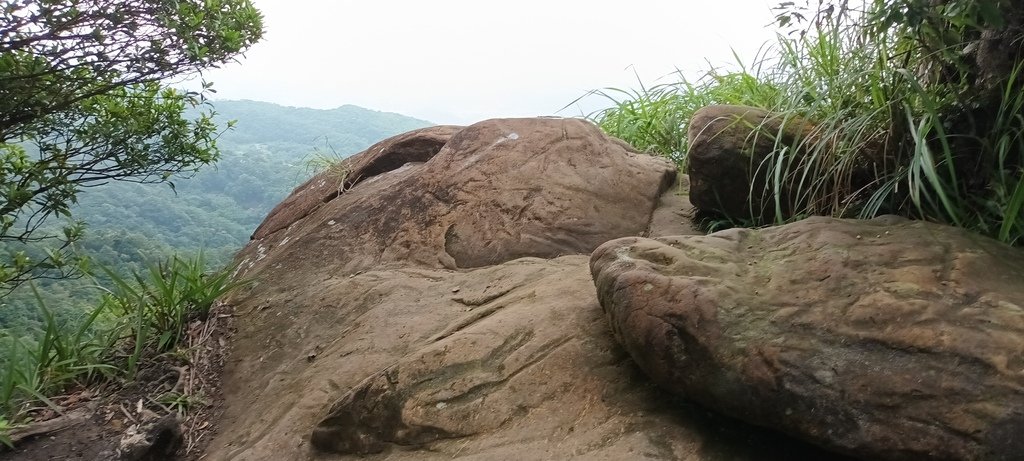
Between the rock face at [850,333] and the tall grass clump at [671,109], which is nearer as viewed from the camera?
the rock face at [850,333]

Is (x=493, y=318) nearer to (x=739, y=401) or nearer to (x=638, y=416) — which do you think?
(x=638, y=416)

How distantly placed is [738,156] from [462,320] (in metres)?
1.53

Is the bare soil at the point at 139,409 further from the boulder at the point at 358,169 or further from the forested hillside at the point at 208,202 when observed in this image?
the boulder at the point at 358,169

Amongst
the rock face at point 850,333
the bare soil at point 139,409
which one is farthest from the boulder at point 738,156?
the bare soil at point 139,409

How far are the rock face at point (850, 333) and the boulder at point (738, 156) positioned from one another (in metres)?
0.93

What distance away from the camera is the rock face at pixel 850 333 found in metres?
1.52

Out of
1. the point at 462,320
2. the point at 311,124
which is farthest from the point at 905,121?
the point at 311,124

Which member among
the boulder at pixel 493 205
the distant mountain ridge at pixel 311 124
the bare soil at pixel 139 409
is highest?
the distant mountain ridge at pixel 311 124

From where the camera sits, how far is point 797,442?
1.80 metres

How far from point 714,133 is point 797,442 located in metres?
1.75

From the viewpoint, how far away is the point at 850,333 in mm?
1703

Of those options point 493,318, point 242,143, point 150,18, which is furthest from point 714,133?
point 242,143

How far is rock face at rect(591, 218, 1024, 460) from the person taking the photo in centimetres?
152

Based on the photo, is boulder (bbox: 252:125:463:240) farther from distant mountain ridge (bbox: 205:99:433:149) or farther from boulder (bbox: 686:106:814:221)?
boulder (bbox: 686:106:814:221)
